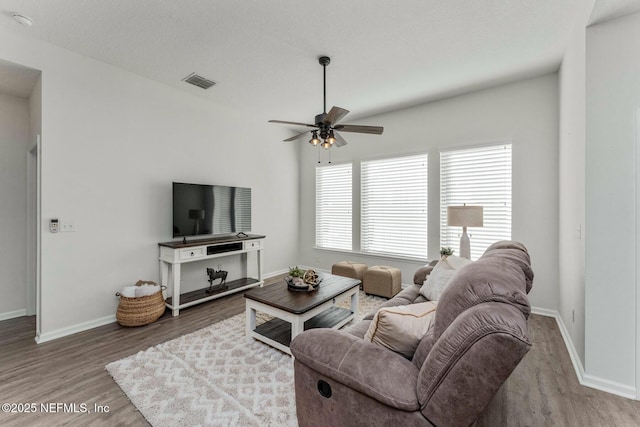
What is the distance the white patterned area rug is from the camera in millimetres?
1753

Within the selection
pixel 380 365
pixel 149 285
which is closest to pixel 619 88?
pixel 380 365

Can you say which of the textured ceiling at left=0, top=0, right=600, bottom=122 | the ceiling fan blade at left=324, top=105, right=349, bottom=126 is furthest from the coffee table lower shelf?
the textured ceiling at left=0, top=0, right=600, bottom=122

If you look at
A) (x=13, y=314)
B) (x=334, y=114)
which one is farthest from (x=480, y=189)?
(x=13, y=314)

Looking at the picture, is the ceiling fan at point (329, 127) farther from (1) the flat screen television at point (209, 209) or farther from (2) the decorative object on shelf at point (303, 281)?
(1) the flat screen television at point (209, 209)

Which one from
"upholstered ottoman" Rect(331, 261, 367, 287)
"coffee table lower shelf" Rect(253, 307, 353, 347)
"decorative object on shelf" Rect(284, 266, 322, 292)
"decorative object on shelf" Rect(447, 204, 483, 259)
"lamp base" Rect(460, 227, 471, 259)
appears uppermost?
"decorative object on shelf" Rect(447, 204, 483, 259)

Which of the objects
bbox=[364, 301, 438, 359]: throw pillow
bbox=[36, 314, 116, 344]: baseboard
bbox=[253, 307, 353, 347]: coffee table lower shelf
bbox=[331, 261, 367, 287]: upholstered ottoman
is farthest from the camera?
bbox=[331, 261, 367, 287]: upholstered ottoman

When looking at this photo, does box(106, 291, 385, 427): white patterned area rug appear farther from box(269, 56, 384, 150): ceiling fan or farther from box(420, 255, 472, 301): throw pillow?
box(269, 56, 384, 150): ceiling fan

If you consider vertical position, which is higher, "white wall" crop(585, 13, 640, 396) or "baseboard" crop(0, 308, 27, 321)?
"white wall" crop(585, 13, 640, 396)

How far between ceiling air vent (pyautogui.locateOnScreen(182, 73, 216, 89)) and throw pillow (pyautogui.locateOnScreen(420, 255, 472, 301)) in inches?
140

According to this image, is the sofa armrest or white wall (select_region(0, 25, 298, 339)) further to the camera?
white wall (select_region(0, 25, 298, 339))

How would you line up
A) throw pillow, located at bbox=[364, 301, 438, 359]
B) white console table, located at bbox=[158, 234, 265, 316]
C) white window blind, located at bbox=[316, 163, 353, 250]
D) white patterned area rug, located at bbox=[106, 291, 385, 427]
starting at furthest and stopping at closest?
white window blind, located at bbox=[316, 163, 353, 250]
white console table, located at bbox=[158, 234, 265, 316]
white patterned area rug, located at bbox=[106, 291, 385, 427]
throw pillow, located at bbox=[364, 301, 438, 359]

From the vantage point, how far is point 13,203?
11.0 ft

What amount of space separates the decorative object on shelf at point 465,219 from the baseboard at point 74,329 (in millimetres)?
4321

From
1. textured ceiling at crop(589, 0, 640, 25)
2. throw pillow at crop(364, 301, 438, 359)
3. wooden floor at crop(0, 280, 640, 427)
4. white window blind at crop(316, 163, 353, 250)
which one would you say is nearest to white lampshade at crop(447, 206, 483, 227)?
wooden floor at crop(0, 280, 640, 427)
